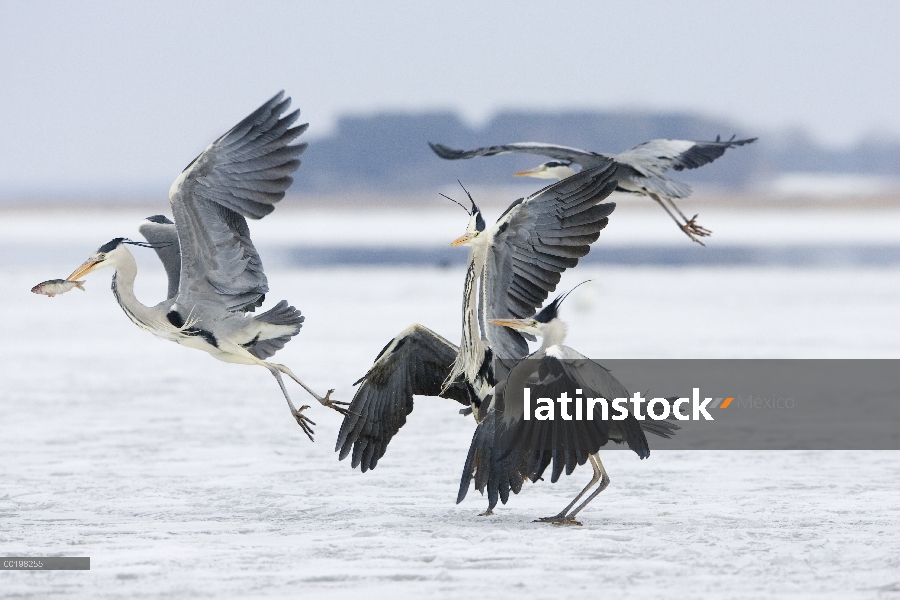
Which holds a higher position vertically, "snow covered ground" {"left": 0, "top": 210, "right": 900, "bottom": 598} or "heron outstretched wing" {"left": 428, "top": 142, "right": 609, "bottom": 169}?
"heron outstretched wing" {"left": 428, "top": 142, "right": 609, "bottom": 169}

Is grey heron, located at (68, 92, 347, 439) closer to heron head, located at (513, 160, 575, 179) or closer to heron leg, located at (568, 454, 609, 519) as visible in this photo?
heron leg, located at (568, 454, 609, 519)

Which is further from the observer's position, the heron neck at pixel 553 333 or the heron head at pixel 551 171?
the heron head at pixel 551 171

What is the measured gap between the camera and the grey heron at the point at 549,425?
5.88m

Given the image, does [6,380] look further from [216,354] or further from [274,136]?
[274,136]

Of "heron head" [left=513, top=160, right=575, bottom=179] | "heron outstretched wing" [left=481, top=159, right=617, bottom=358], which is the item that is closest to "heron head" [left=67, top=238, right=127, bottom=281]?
"heron outstretched wing" [left=481, top=159, right=617, bottom=358]

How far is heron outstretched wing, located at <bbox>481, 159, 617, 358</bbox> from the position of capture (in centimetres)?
643

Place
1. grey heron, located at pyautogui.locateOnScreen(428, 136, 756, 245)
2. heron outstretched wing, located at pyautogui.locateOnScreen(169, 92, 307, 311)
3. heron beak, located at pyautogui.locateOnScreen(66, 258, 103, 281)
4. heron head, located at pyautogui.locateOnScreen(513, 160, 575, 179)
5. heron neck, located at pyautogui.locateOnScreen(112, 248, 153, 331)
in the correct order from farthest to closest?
1. heron head, located at pyautogui.locateOnScreen(513, 160, 575, 179)
2. grey heron, located at pyautogui.locateOnScreen(428, 136, 756, 245)
3. heron neck, located at pyautogui.locateOnScreen(112, 248, 153, 331)
4. heron beak, located at pyautogui.locateOnScreen(66, 258, 103, 281)
5. heron outstretched wing, located at pyautogui.locateOnScreen(169, 92, 307, 311)

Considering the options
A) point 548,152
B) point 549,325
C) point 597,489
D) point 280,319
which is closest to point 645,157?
point 548,152

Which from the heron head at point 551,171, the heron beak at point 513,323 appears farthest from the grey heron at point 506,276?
the heron head at point 551,171

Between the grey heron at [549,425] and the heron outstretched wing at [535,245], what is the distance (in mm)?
283

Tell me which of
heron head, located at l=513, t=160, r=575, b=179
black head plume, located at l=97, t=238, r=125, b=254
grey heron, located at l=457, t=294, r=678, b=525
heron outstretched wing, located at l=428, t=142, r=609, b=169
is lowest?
grey heron, located at l=457, t=294, r=678, b=525

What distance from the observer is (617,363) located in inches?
447

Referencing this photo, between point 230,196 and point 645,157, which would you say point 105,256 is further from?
point 645,157

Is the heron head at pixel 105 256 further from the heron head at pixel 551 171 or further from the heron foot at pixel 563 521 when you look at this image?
the heron head at pixel 551 171
